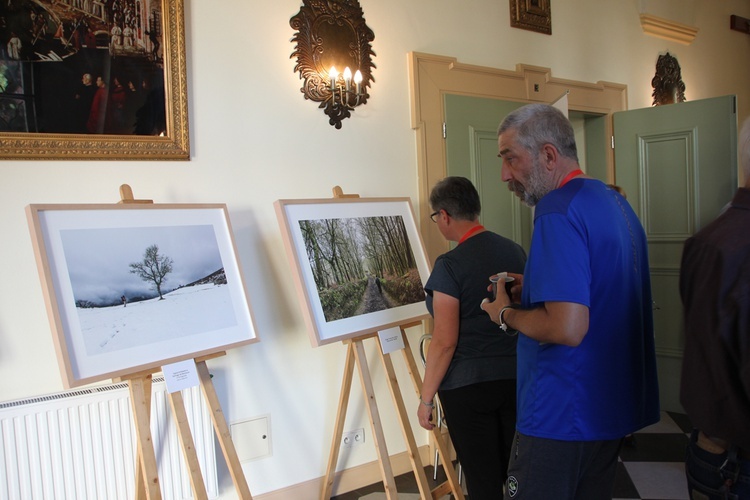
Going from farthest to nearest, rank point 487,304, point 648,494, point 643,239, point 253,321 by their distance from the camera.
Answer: point 648,494 → point 253,321 → point 487,304 → point 643,239

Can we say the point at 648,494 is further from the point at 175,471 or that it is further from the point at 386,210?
the point at 175,471

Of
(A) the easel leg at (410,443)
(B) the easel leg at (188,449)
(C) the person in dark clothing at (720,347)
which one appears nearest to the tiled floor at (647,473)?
(A) the easel leg at (410,443)

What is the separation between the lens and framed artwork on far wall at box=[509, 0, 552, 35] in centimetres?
369

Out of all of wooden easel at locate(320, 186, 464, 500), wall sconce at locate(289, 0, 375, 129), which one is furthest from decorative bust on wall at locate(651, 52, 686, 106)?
wooden easel at locate(320, 186, 464, 500)

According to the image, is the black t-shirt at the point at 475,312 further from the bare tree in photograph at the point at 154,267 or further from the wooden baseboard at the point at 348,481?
the wooden baseboard at the point at 348,481

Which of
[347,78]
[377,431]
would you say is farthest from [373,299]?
[347,78]

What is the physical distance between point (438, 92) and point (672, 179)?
76.9 inches

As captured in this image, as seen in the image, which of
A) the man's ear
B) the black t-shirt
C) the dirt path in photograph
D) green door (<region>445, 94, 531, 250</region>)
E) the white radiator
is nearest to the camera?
the man's ear

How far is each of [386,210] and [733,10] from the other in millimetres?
5012

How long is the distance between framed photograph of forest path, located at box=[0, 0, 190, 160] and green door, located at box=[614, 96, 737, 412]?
129 inches

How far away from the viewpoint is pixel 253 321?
230cm

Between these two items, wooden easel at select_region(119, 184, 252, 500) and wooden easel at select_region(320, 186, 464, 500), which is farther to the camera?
wooden easel at select_region(320, 186, 464, 500)

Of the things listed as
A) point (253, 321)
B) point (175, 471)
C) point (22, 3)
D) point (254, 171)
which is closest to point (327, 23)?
point (254, 171)

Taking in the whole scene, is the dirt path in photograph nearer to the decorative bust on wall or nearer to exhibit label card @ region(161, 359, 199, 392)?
exhibit label card @ region(161, 359, 199, 392)
